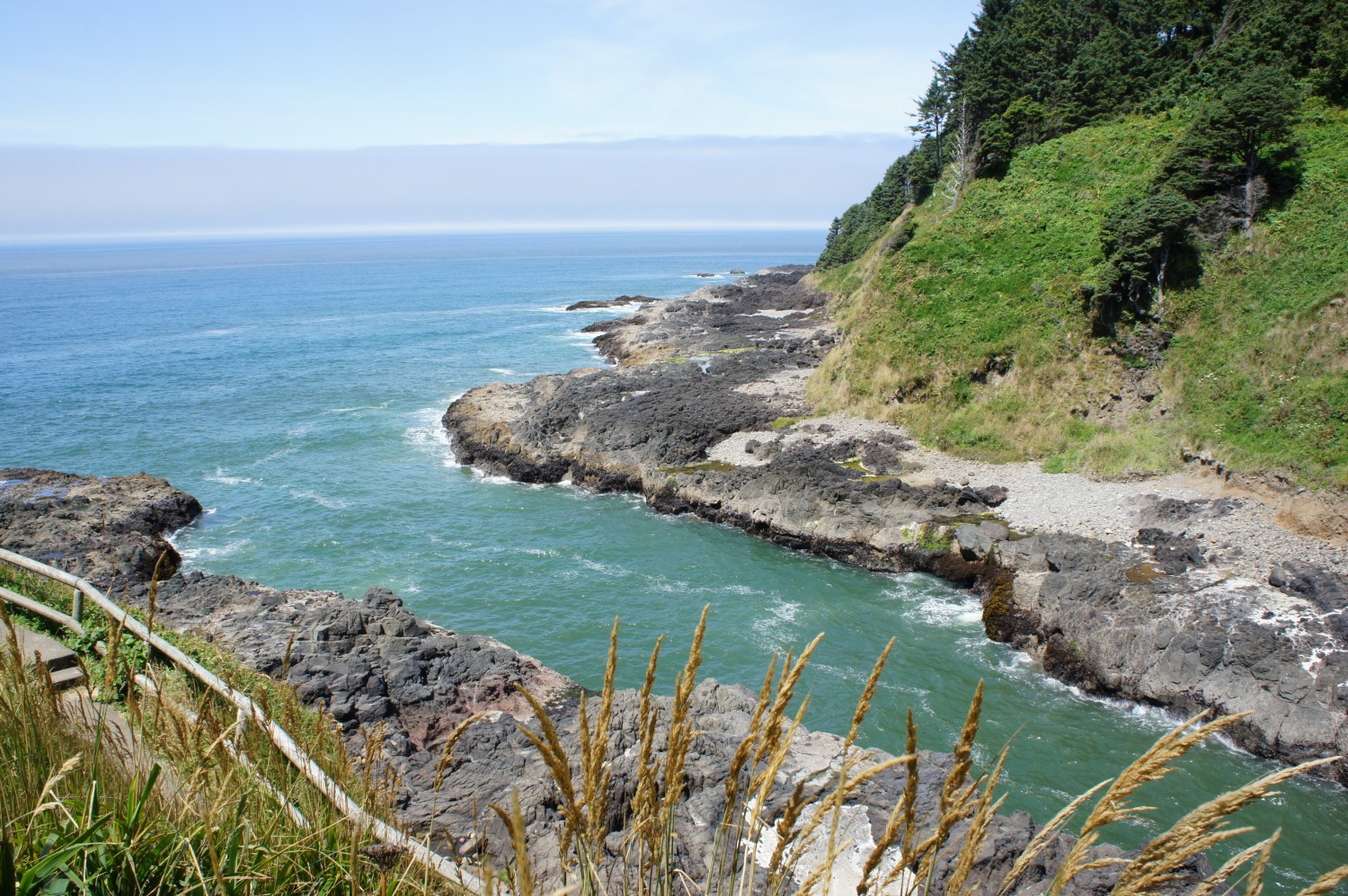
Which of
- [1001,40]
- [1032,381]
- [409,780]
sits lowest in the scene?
[409,780]

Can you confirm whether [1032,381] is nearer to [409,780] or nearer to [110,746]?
[409,780]

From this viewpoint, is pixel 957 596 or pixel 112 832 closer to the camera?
pixel 112 832

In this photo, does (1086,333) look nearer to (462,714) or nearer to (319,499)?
(462,714)

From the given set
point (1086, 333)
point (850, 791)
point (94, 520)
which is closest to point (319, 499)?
point (94, 520)

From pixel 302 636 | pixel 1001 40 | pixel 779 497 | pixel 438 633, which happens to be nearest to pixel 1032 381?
pixel 779 497

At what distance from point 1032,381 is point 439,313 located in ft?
239

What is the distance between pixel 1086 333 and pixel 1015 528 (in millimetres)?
11222

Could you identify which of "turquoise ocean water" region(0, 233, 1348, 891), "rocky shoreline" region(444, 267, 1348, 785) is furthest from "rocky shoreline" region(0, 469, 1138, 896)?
"rocky shoreline" region(444, 267, 1348, 785)

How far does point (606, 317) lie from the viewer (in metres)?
83.2

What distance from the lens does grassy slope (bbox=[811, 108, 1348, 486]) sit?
25.0 meters

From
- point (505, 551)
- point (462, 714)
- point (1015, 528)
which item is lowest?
point (505, 551)

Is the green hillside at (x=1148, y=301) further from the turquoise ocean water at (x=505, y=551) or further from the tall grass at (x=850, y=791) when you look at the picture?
the tall grass at (x=850, y=791)

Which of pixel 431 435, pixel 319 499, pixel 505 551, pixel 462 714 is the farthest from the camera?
pixel 431 435

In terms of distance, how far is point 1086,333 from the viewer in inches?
1216
